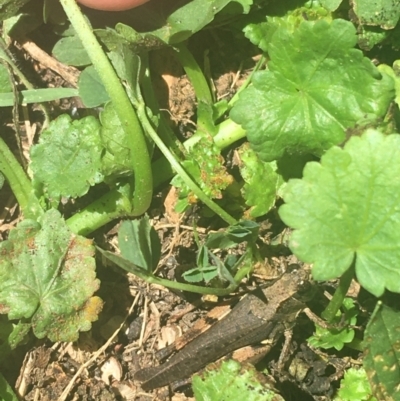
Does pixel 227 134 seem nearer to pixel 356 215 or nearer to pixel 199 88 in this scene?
pixel 199 88

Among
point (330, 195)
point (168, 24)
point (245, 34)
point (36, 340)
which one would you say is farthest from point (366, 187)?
point (36, 340)

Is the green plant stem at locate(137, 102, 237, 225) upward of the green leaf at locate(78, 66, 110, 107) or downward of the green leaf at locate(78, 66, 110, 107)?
downward

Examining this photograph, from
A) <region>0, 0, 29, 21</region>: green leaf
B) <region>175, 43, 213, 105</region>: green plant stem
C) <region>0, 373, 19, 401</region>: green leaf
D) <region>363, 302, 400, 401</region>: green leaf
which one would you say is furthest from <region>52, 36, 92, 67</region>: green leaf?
<region>363, 302, 400, 401</region>: green leaf

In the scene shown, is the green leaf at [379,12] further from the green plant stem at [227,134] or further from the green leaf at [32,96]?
the green leaf at [32,96]

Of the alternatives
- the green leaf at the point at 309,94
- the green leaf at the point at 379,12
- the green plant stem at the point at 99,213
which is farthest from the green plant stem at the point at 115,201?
the green leaf at the point at 379,12

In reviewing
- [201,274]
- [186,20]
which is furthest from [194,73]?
[201,274]

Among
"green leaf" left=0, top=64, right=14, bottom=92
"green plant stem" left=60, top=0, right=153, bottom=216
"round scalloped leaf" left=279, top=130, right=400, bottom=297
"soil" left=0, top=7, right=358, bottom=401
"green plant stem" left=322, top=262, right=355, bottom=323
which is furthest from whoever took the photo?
"green leaf" left=0, top=64, right=14, bottom=92

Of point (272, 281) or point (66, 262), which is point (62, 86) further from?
point (272, 281)

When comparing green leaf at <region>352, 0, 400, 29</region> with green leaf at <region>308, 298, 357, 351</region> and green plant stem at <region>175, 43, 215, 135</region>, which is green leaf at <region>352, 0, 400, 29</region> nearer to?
green plant stem at <region>175, 43, 215, 135</region>
